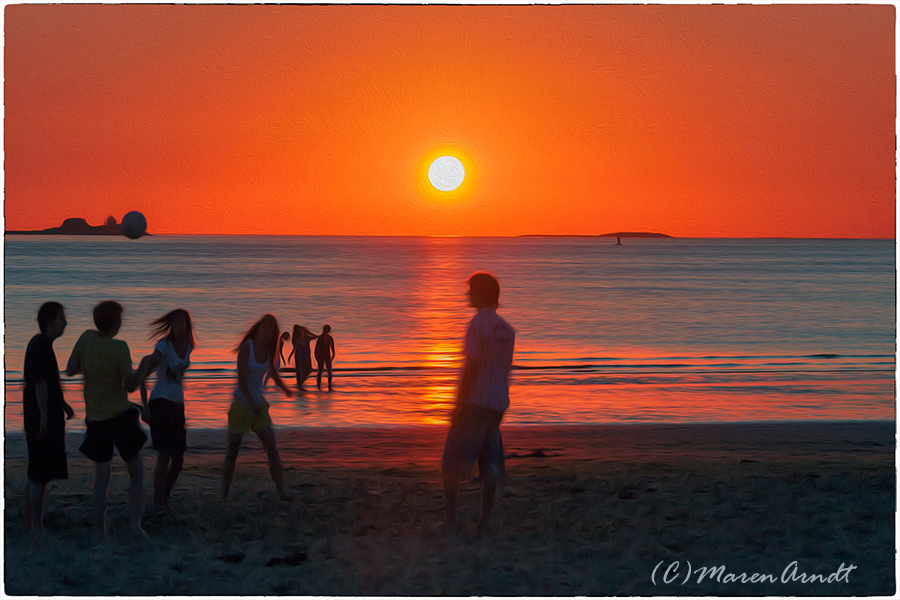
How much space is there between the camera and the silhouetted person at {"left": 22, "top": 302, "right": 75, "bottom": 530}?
6082 mm

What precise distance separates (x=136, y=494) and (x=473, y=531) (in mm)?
2360

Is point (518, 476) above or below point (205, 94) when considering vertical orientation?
below

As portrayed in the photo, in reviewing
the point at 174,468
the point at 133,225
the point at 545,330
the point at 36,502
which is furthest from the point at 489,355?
the point at 545,330

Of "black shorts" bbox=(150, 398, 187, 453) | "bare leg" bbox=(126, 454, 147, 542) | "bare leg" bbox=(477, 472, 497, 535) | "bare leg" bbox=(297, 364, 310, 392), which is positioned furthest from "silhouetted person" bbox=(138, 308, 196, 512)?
"bare leg" bbox=(297, 364, 310, 392)

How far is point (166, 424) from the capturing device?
6543 millimetres

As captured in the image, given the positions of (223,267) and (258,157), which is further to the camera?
(223,267)

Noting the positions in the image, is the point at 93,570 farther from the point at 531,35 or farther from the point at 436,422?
the point at 436,422

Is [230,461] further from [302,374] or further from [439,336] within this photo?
[439,336]

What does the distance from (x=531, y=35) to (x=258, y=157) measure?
2920 millimetres

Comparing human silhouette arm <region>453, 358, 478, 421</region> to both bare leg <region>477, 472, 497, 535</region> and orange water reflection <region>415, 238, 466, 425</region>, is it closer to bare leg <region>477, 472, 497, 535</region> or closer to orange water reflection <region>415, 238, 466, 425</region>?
bare leg <region>477, 472, 497, 535</region>

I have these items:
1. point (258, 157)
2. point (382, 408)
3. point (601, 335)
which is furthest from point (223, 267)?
point (258, 157)

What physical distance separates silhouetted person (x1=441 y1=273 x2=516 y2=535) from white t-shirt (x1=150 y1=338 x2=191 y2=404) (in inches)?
76.0

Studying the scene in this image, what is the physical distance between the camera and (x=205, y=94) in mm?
8695

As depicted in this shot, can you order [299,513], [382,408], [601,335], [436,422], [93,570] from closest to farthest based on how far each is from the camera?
[93,570], [299,513], [436,422], [382,408], [601,335]
